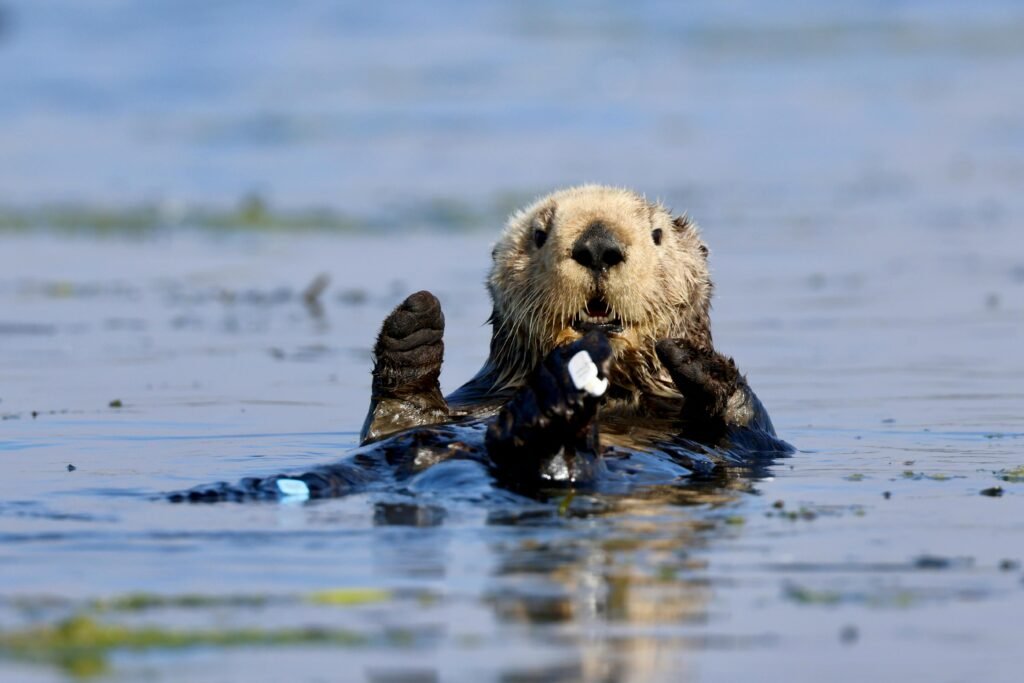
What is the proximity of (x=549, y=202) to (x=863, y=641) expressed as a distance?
11.0ft

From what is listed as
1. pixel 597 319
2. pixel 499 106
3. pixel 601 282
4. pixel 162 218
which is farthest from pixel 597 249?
pixel 499 106

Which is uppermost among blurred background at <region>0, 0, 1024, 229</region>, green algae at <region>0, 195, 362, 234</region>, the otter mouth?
blurred background at <region>0, 0, 1024, 229</region>

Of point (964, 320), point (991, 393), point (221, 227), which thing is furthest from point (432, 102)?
point (991, 393)

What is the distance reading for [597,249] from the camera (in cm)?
Answer: 598

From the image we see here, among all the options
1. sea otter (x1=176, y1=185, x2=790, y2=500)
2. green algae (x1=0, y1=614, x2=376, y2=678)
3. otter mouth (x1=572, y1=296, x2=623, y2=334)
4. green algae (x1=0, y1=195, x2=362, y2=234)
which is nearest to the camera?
green algae (x1=0, y1=614, x2=376, y2=678)

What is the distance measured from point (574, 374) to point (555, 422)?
163 mm

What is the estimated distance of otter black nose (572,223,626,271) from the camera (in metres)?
5.98

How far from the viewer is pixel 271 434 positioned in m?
6.96

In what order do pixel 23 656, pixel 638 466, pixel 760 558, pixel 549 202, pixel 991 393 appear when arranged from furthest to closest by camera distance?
1. pixel 991 393
2. pixel 549 202
3. pixel 638 466
4. pixel 760 558
5. pixel 23 656

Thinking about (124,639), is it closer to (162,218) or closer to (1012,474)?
(1012,474)

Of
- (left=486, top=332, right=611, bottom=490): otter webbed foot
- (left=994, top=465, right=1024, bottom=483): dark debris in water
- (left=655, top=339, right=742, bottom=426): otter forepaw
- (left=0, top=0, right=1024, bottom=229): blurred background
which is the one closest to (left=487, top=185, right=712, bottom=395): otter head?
(left=655, top=339, right=742, bottom=426): otter forepaw

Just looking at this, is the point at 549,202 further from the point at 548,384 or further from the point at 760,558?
the point at 760,558

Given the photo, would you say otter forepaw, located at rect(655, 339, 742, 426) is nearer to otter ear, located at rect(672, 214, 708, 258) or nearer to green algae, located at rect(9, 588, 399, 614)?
otter ear, located at rect(672, 214, 708, 258)

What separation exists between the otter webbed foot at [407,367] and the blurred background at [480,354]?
0.32 m
